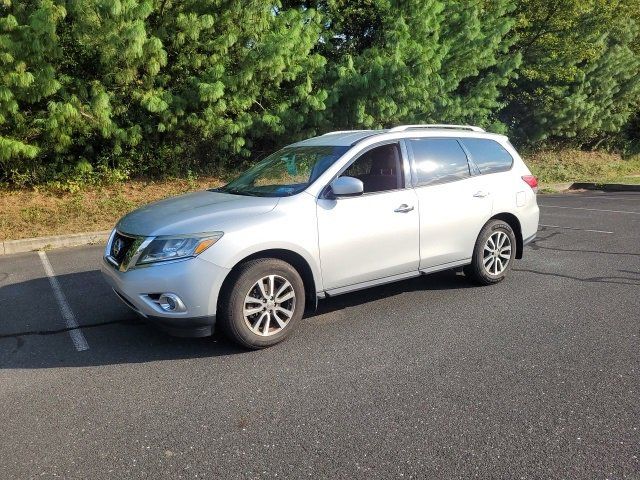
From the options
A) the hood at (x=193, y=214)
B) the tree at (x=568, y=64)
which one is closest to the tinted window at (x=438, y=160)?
the hood at (x=193, y=214)

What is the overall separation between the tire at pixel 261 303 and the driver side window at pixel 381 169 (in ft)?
4.08

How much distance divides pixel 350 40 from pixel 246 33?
4617mm

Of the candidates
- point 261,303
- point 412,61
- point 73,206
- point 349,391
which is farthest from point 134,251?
point 412,61

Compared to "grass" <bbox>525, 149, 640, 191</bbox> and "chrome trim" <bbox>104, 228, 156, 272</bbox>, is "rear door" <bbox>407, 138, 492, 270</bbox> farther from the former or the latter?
"grass" <bbox>525, 149, 640, 191</bbox>

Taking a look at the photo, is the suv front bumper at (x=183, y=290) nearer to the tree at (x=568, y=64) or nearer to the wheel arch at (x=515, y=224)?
the wheel arch at (x=515, y=224)

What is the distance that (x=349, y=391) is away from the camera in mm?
3385

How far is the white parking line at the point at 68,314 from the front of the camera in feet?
14.1

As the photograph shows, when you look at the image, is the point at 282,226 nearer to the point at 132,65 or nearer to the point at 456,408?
the point at 456,408

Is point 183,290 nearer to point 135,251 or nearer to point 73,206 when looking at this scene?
point 135,251

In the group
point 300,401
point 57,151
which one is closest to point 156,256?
point 300,401

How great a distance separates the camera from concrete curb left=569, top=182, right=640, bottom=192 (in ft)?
55.2

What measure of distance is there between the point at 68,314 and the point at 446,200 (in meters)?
3.87

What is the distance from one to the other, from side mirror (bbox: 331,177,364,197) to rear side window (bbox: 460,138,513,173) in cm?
182

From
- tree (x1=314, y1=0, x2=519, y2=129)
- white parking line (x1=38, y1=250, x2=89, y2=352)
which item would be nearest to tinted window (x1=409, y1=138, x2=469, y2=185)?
white parking line (x1=38, y1=250, x2=89, y2=352)
